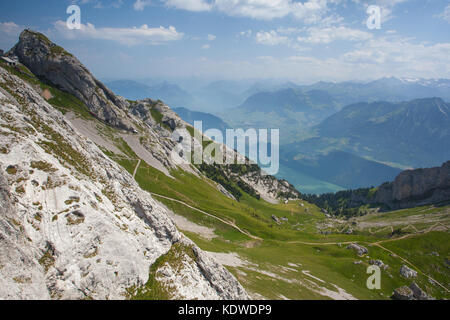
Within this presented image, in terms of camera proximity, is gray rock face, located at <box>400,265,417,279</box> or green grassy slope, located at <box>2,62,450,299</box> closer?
green grassy slope, located at <box>2,62,450,299</box>

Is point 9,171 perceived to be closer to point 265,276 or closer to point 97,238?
point 97,238

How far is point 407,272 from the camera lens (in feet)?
291

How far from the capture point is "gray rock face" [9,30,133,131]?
139250 mm

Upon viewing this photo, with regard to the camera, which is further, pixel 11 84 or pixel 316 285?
pixel 316 285

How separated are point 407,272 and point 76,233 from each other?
105m

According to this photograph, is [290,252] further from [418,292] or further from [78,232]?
[78,232]

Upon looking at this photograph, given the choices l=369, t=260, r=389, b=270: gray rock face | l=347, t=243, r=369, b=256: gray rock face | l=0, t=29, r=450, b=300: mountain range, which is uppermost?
l=0, t=29, r=450, b=300: mountain range

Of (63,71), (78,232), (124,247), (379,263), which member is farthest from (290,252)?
(63,71)

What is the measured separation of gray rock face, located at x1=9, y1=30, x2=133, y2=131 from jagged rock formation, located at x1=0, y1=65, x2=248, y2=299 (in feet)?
363

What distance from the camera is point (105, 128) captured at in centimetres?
13600

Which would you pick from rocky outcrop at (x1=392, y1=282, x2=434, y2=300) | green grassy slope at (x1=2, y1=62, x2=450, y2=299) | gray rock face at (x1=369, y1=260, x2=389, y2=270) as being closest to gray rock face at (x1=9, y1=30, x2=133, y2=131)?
green grassy slope at (x1=2, y1=62, x2=450, y2=299)

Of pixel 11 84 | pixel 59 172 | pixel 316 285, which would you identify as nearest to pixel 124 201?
pixel 59 172

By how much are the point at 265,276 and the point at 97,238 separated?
149ft

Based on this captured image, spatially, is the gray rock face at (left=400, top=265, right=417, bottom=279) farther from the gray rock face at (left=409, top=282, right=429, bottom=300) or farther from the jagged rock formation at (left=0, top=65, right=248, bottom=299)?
the jagged rock formation at (left=0, top=65, right=248, bottom=299)
